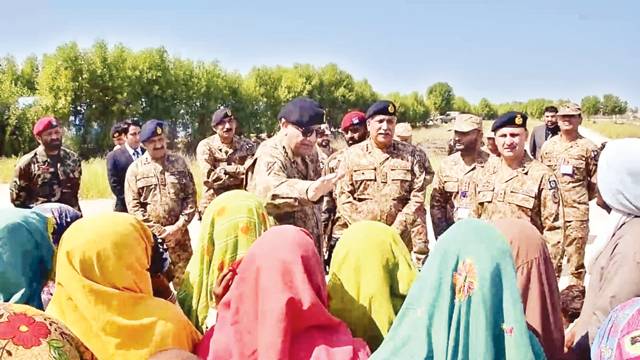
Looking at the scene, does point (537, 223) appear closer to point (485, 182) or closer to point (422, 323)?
point (485, 182)

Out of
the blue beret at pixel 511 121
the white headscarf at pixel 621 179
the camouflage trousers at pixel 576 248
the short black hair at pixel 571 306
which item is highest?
the blue beret at pixel 511 121

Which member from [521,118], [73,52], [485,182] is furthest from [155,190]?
[73,52]

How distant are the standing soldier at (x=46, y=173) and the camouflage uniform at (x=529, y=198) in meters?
3.82

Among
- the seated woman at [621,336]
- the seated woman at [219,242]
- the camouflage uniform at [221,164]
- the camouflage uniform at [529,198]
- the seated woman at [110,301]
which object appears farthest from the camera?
the camouflage uniform at [221,164]

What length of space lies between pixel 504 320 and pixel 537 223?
256cm

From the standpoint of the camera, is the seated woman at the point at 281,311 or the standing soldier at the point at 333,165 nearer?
the seated woman at the point at 281,311

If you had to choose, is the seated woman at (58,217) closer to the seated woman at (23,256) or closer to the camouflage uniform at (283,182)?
the seated woman at (23,256)

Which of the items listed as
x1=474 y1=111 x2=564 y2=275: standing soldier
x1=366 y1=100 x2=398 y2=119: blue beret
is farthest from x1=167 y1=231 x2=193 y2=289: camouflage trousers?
x1=474 y1=111 x2=564 y2=275: standing soldier

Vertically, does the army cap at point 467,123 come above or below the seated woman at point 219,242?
above

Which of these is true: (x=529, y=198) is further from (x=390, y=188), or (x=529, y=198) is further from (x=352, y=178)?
(x=352, y=178)

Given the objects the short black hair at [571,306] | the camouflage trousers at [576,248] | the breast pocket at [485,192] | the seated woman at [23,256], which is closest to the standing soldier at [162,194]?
the seated woman at [23,256]

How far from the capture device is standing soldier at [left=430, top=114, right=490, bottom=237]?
534cm

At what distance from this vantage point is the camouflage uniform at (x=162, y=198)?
524 centimetres

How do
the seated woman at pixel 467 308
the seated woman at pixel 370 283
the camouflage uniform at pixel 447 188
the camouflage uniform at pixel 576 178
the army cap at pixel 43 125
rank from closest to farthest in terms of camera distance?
the seated woman at pixel 467 308, the seated woman at pixel 370 283, the camouflage uniform at pixel 447 188, the army cap at pixel 43 125, the camouflage uniform at pixel 576 178
